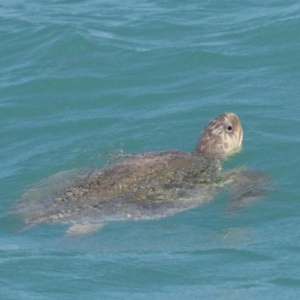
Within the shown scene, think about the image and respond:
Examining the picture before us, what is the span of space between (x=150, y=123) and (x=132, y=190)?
2.54 meters

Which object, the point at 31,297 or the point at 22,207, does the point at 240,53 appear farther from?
the point at 31,297

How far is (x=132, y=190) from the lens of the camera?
9.62 metres

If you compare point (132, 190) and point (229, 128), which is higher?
point (229, 128)

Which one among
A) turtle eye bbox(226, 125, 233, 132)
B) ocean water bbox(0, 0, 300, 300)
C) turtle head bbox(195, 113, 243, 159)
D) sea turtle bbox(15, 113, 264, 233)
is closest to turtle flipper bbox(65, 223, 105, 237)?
sea turtle bbox(15, 113, 264, 233)

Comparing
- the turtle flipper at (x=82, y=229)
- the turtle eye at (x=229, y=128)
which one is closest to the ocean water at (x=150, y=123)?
the turtle flipper at (x=82, y=229)

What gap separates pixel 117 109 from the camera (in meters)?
12.7

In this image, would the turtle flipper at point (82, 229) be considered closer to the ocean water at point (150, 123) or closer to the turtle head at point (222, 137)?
the ocean water at point (150, 123)

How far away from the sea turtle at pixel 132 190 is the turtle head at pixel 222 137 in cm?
25

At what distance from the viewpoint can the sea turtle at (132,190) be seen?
9.26 meters

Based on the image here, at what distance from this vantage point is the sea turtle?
9.26 m

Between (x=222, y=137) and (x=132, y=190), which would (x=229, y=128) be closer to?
(x=222, y=137)

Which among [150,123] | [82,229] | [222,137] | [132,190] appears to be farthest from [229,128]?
[82,229]

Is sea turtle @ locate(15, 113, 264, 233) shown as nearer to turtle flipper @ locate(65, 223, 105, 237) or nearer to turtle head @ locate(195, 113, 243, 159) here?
turtle flipper @ locate(65, 223, 105, 237)

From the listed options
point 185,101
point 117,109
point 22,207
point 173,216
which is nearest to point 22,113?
point 117,109
